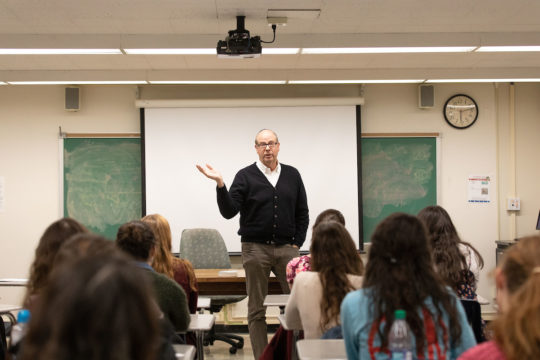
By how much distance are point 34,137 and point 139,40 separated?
2353 millimetres

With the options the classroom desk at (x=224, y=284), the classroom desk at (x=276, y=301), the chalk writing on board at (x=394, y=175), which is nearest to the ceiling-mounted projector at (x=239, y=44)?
the classroom desk at (x=224, y=284)

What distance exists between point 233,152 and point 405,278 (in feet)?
15.2

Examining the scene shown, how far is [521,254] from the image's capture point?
1.46 meters

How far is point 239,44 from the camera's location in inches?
168

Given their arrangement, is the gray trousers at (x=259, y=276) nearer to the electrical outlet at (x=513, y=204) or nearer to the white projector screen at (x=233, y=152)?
the white projector screen at (x=233, y=152)

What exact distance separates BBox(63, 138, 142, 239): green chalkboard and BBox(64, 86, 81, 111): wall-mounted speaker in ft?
1.11

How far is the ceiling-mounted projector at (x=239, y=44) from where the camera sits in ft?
14.0

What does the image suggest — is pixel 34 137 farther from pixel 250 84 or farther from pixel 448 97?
pixel 448 97

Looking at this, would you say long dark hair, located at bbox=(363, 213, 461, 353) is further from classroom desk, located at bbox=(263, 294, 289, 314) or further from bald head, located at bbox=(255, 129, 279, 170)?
bald head, located at bbox=(255, 129, 279, 170)

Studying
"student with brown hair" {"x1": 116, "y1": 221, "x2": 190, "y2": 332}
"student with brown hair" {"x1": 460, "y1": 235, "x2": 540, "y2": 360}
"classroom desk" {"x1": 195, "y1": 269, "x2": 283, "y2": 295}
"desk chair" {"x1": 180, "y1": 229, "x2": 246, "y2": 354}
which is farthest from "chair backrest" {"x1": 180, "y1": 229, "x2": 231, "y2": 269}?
"student with brown hair" {"x1": 460, "y1": 235, "x2": 540, "y2": 360}

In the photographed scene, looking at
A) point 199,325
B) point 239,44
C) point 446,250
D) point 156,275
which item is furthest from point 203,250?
point 156,275

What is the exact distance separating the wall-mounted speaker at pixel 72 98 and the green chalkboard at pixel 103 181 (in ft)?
1.11

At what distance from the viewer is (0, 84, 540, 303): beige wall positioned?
6367 millimetres

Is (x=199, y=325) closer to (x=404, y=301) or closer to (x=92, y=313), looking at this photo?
(x=404, y=301)
